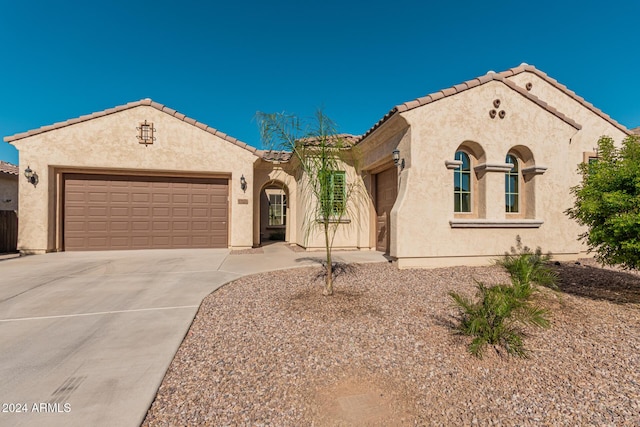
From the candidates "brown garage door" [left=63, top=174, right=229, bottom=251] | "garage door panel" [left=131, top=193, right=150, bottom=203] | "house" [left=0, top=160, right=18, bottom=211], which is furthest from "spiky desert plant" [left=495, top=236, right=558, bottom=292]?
"house" [left=0, top=160, right=18, bottom=211]

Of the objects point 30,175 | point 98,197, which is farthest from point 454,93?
point 30,175

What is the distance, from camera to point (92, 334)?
10.6 ft

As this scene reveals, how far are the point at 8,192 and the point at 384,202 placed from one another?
17.2 meters

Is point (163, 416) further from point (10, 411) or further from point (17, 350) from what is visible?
point (17, 350)

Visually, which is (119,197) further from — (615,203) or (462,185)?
(615,203)

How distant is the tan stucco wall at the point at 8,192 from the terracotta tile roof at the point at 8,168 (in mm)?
197

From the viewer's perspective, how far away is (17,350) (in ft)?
9.31

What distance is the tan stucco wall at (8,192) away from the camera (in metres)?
12.9

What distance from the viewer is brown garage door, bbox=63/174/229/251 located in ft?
31.6

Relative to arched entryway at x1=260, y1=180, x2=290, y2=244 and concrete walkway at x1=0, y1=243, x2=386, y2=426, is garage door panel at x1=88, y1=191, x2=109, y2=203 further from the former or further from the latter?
arched entryway at x1=260, y1=180, x2=290, y2=244

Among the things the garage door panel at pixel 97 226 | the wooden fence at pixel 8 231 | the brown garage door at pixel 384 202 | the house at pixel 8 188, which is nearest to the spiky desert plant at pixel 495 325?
the brown garage door at pixel 384 202

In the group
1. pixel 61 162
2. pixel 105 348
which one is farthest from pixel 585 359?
pixel 61 162

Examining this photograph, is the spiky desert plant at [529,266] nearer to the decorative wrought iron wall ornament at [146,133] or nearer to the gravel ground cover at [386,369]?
the gravel ground cover at [386,369]

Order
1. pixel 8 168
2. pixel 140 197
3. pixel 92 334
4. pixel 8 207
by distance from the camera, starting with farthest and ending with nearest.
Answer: pixel 8 168 < pixel 8 207 < pixel 140 197 < pixel 92 334
